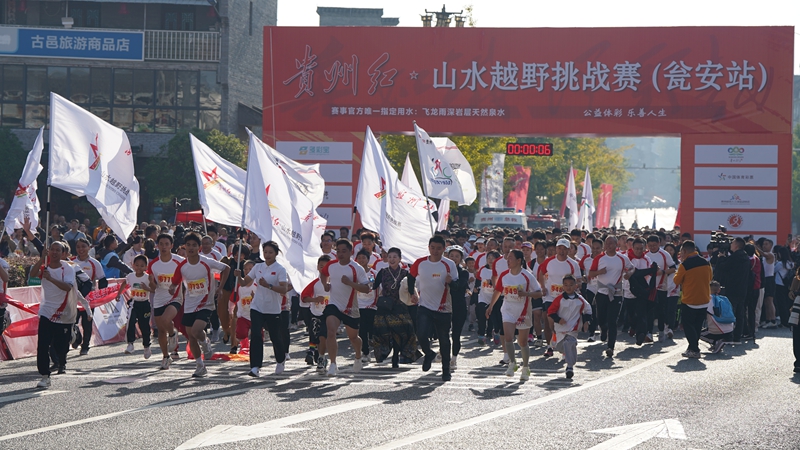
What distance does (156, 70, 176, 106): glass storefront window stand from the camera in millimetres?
45375

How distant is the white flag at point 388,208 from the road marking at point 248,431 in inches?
263

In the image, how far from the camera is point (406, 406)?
10.6 meters

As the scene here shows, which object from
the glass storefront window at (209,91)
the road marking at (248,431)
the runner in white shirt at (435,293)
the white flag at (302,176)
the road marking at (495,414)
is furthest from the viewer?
the glass storefront window at (209,91)

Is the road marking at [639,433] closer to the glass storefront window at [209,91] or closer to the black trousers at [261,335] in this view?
the black trousers at [261,335]

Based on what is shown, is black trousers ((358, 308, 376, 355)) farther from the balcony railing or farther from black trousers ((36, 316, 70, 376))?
the balcony railing

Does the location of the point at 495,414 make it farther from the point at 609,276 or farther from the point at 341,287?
the point at 609,276

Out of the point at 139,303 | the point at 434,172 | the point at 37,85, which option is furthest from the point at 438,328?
the point at 37,85

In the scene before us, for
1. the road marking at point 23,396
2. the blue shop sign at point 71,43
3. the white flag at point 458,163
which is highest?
the blue shop sign at point 71,43

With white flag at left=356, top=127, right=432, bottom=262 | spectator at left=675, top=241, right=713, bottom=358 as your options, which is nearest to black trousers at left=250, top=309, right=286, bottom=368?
white flag at left=356, top=127, right=432, bottom=262

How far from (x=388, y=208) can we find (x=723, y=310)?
5397mm

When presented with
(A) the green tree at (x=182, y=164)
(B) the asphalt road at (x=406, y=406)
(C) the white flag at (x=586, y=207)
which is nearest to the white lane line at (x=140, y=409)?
(B) the asphalt road at (x=406, y=406)

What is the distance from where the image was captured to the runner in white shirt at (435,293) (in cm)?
1307

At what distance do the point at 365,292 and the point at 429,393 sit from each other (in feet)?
6.26

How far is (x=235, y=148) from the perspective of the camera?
135 feet
